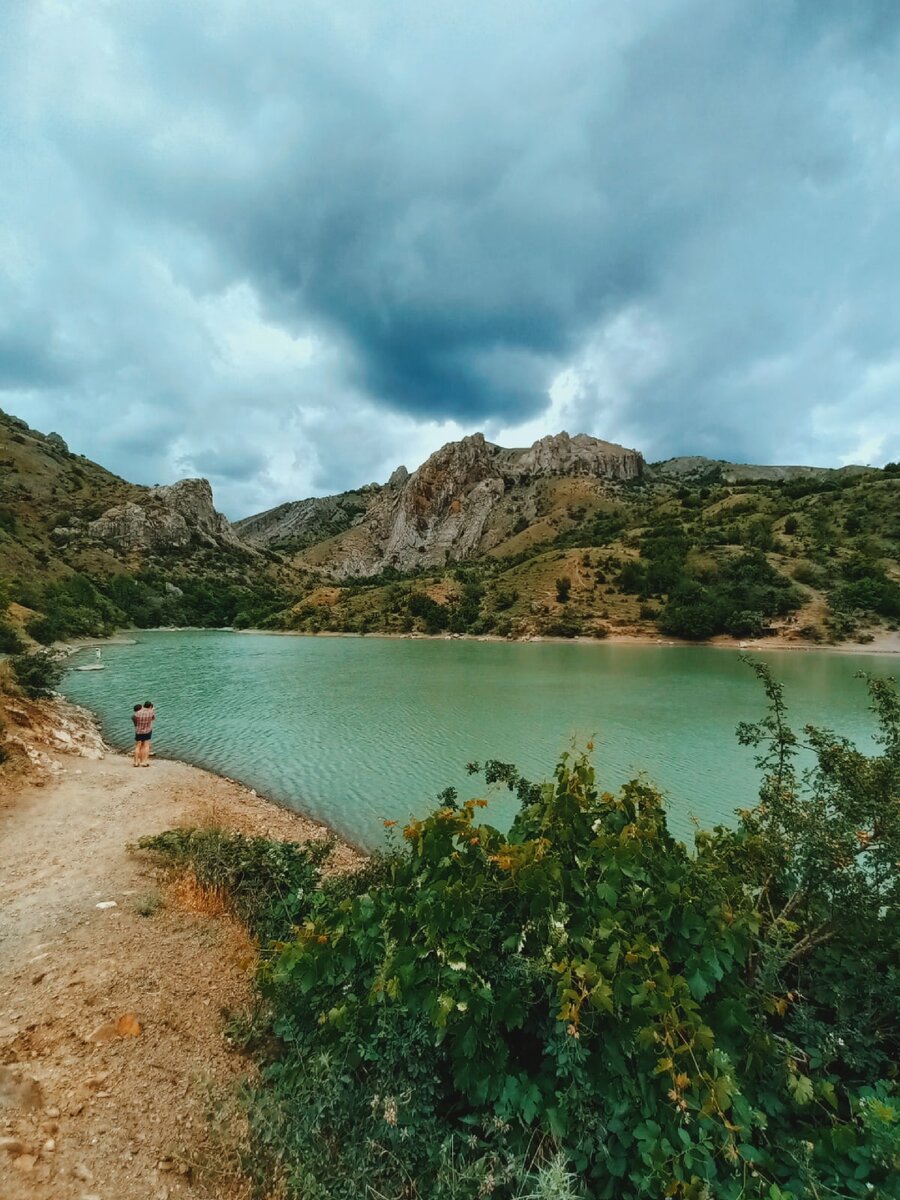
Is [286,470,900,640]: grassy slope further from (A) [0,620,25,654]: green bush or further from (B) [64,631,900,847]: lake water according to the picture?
(A) [0,620,25,654]: green bush

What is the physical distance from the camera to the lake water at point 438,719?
1454 centimetres

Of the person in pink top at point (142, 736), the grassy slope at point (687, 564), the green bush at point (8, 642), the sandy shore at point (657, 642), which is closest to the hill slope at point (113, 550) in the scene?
the sandy shore at point (657, 642)

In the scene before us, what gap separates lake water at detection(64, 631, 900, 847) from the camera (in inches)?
572

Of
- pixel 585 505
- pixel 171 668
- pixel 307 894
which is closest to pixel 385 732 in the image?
pixel 307 894

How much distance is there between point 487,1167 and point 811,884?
280 cm

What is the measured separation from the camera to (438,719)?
23.8 meters

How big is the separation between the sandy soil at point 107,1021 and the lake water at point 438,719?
155 inches

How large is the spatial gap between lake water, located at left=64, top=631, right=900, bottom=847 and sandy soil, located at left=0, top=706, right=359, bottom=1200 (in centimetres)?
393

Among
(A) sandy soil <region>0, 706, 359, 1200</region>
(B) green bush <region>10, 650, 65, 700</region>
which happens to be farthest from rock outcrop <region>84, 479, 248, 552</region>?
(A) sandy soil <region>0, 706, 359, 1200</region>

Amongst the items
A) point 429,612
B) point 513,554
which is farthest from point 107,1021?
point 513,554

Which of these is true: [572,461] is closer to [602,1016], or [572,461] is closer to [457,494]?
[457,494]

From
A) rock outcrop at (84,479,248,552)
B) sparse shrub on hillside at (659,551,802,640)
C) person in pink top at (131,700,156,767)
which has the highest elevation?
rock outcrop at (84,479,248,552)

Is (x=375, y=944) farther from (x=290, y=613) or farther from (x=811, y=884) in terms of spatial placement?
(x=290, y=613)

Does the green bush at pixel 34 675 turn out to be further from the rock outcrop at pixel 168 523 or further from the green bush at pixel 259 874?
the rock outcrop at pixel 168 523
